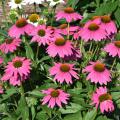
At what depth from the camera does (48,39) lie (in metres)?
3.37

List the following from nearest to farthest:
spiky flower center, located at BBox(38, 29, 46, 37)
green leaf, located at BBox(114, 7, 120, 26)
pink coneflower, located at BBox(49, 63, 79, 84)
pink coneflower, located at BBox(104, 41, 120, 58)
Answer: pink coneflower, located at BBox(49, 63, 79, 84) < pink coneflower, located at BBox(104, 41, 120, 58) < spiky flower center, located at BBox(38, 29, 46, 37) < green leaf, located at BBox(114, 7, 120, 26)

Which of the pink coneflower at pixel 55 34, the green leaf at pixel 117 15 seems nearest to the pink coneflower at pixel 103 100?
the pink coneflower at pixel 55 34

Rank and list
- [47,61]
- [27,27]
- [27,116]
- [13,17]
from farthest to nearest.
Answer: [13,17]
[47,61]
[27,27]
[27,116]

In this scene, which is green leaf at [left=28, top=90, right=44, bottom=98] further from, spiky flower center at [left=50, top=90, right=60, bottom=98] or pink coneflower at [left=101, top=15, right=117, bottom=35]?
pink coneflower at [left=101, top=15, right=117, bottom=35]

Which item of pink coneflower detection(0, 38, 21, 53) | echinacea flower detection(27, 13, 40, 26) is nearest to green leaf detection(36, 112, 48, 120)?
pink coneflower detection(0, 38, 21, 53)

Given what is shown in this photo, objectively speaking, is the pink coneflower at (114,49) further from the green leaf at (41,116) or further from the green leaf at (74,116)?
the green leaf at (41,116)

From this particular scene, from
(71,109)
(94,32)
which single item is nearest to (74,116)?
(71,109)

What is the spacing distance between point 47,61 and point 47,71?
0.21 m

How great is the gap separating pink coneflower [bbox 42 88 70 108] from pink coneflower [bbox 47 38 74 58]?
0.24m

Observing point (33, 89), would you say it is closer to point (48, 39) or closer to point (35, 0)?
point (48, 39)

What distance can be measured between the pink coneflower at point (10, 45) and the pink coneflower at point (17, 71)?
22 cm

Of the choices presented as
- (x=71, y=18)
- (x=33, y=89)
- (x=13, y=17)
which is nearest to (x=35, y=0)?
(x=13, y=17)

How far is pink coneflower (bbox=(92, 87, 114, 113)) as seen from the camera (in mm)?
2951

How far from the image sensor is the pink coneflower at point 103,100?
9.68ft
